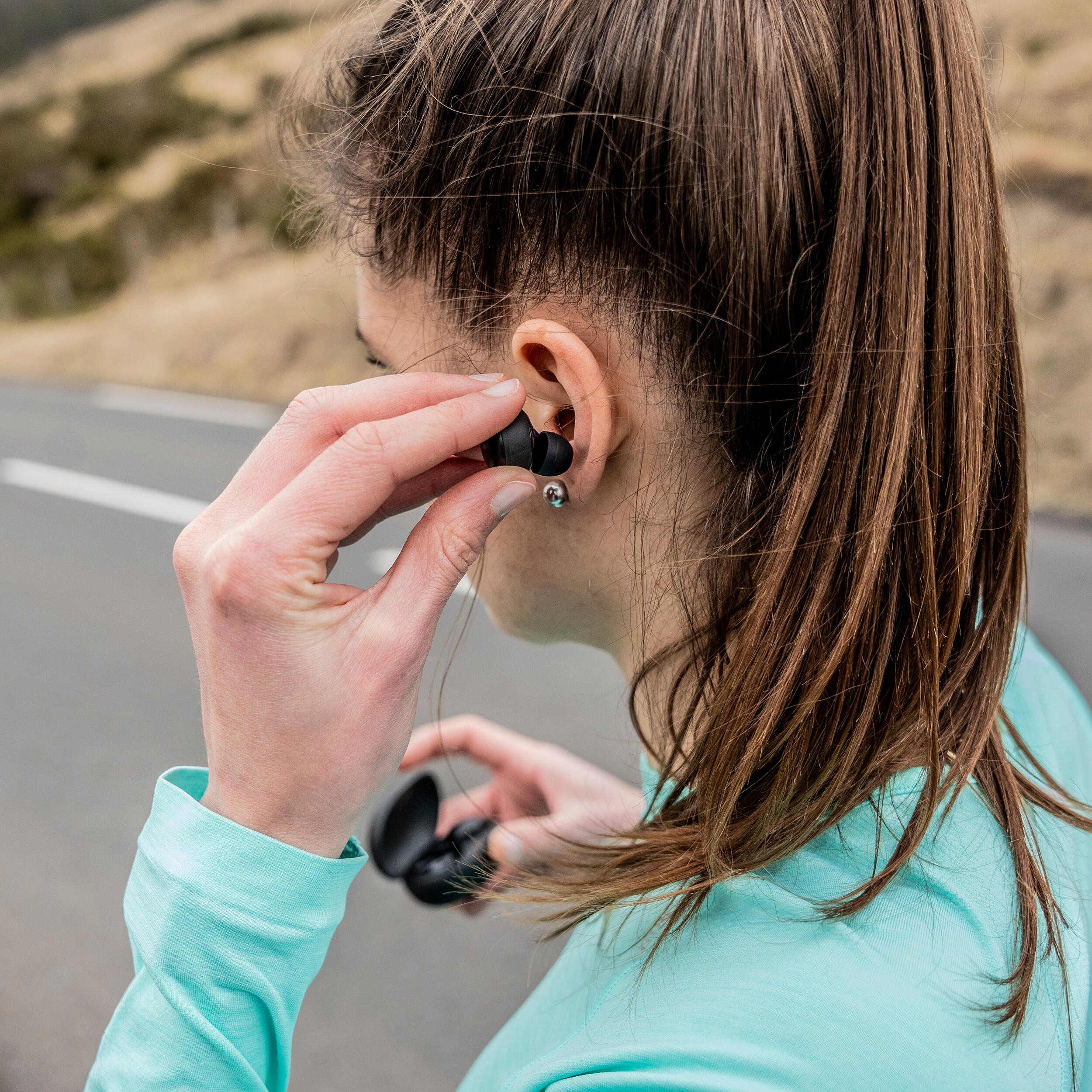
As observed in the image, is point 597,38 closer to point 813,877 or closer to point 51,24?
point 813,877

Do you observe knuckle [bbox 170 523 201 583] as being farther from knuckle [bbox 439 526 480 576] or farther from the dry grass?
the dry grass

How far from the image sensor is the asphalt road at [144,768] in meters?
2.30

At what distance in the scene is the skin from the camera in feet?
2.66

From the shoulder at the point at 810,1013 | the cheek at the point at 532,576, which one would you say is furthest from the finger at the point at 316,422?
the shoulder at the point at 810,1013

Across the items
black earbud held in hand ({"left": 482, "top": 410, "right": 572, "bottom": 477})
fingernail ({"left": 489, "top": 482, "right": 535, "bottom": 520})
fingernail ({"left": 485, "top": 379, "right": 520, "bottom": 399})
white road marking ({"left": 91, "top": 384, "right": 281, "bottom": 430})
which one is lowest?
fingernail ({"left": 489, "top": 482, "right": 535, "bottom": 520})

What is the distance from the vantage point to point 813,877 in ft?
2.64

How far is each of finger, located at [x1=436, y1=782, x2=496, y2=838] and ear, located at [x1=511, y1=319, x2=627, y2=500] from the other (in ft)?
2.44

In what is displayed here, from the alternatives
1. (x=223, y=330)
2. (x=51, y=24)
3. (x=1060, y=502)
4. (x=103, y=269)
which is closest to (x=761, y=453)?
(x=1060, y=502)

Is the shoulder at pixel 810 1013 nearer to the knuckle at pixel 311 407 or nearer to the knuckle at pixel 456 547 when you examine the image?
the knuckle at pixel 456 547

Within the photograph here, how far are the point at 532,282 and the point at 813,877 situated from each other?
64 centimetres

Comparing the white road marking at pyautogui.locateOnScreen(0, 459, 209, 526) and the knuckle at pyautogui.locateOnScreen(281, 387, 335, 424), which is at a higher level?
the white road marking at pyautogui.locateOnScreen(0, 459, 209, 526)

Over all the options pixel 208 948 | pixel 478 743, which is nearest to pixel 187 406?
pixel 478 743

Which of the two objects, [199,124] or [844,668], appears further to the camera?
[199,124]

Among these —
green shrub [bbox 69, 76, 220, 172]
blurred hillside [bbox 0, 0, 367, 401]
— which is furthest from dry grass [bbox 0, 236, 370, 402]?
green shrub [bbox 69, 76, 220, 172]
